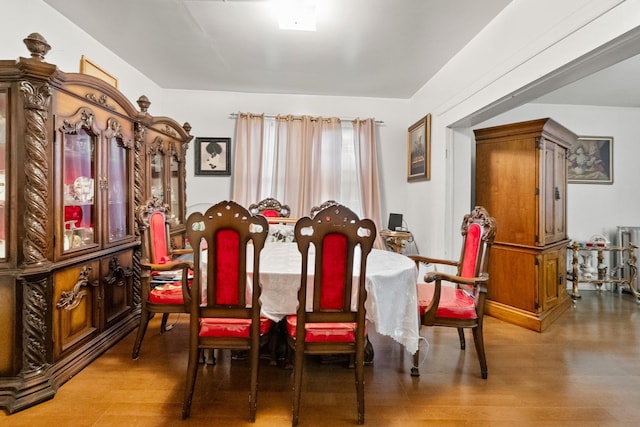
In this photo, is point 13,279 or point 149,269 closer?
point 13,279

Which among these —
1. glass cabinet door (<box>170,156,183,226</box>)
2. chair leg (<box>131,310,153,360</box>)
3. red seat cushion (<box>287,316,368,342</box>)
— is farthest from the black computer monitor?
chair leg (<box>131,310,153,360</box>)

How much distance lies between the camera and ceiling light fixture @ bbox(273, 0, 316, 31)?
93.0 inches

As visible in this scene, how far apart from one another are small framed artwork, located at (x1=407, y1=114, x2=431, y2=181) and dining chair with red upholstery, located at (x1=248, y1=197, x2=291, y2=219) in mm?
1795

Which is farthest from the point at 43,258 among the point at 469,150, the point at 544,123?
the point at 544,123

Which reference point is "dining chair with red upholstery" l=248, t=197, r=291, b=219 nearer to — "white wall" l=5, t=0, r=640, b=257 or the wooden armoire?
"white wall" l=5, t=0, r=640, b=257

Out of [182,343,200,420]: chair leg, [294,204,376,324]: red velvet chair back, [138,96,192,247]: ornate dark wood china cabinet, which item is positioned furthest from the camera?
[138,96,192,247]: ornate dark wood china cabinet

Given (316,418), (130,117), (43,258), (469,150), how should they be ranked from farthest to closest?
(469,150) → (130,117) → (43,258) → (316,418)

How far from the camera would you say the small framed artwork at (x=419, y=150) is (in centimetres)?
384

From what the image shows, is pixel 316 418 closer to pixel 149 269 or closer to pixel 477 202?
pixel 149 269

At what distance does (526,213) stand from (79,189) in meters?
3.92

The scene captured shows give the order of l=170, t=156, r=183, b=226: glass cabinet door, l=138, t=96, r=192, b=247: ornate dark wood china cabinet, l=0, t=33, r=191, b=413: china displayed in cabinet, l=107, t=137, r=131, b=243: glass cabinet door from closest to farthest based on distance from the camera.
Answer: l=0, t=33, r=191, b=413: china displayed in cabinet
l=107, t=137, r=131, b=243: glass cabinet door
l=138, t=96, r=192, b=247: ornate dark wood china cabinet
l=170, t=156, r=183, b=226: glass cabinet door

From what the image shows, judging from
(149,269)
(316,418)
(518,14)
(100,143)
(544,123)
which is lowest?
(316,418)

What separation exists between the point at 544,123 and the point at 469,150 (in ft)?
2.34

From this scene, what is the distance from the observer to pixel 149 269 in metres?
2.36
